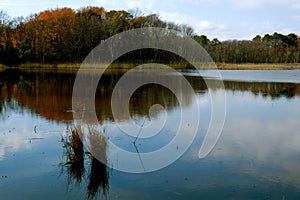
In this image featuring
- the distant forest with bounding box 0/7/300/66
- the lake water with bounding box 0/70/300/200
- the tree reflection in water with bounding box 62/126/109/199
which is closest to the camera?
the lake water with bounding box 0/70/300/200

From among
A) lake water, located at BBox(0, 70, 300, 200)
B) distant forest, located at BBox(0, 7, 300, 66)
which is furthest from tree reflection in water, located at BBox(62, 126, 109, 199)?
distant forest, located at BBox(0, 7, 300, 66)

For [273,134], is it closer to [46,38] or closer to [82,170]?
[82,170]

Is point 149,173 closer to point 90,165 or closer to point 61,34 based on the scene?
point 90,165

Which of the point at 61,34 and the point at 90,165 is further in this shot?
the point at 61,34

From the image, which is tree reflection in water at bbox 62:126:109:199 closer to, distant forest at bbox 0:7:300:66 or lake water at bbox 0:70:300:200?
lake water at bbox 0:70:300:200

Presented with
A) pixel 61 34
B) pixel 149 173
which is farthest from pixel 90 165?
pixel 61 34

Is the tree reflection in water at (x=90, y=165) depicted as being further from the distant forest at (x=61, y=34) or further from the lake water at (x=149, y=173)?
the distant forest at (x=61, y=34)

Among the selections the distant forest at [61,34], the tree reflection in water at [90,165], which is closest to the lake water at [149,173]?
the tree reflection in water at [90,165]

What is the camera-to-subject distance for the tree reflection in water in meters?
6.12

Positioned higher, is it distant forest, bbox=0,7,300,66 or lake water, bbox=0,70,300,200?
distant forest, bbox=0,7,300,66

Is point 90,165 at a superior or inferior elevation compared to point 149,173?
superior

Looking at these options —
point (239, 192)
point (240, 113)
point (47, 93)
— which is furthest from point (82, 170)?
point (47, 93)

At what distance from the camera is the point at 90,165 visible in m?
6.98

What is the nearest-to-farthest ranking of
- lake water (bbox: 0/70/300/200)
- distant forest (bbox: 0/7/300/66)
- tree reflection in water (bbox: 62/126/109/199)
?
lake water (bbox: 0/70/300/200) < tree reflection in water (bbox: 62/126/109/199) < distant forest (bbox: 0/7/300/66)
